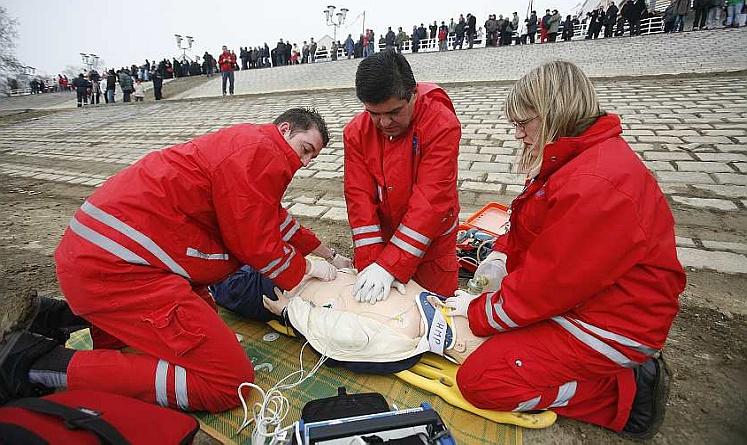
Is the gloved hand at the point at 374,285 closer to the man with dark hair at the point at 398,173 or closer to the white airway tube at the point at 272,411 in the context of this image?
the man with dark hair at the point at 398,173

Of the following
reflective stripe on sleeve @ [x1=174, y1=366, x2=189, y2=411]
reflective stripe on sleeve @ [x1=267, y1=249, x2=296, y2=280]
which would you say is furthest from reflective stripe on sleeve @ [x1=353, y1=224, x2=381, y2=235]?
reflective stripe on sleeve @ [x1=174, y1=366, x2=189, y2=411]

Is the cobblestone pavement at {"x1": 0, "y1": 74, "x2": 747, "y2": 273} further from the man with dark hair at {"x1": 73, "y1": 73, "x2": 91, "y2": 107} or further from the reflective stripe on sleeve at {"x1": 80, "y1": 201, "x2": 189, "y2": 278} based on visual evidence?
the man with dark hair at {"x1": 73, "y1": 73, "x2": 91, "y2": 107}

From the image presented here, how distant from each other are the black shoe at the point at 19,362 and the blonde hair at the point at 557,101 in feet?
7.90

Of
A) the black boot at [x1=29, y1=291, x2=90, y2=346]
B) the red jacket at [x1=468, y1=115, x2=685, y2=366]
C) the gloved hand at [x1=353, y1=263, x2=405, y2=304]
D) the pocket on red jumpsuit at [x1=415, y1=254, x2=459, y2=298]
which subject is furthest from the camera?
the pocket on red jumpsuit at [x1=415, y1=254, x2=459, y2=298]

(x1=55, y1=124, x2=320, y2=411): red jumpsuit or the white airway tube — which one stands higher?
(x1=55, y1=124, x2=320, y2=411): red jumpsuit

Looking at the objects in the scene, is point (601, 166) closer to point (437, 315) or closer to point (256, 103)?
point (437, 315)

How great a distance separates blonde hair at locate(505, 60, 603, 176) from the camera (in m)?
1.60

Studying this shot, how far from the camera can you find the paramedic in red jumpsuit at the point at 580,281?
4.72 ft

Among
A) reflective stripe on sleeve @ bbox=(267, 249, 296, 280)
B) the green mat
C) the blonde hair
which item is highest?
the blonde hair

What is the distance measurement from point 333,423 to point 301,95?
1372 cm

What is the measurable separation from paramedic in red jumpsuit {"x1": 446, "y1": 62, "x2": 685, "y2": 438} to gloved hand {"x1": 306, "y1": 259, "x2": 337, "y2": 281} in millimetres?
980

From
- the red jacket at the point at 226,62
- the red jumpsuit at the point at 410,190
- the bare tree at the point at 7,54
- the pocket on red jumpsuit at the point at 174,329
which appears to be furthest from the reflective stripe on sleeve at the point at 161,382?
the bare tree at the point at 7,54

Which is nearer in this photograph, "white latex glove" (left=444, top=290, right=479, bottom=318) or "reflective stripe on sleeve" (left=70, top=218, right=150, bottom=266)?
"reflective stripe on sleeve" (left=70, top=218, right=150, bottom=266)

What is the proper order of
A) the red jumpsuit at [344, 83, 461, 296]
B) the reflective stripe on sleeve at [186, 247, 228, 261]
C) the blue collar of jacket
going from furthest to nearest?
the red jumpsuit at [344, 83, 461, 296], the reflective stripe on sleeve at [186, 247, 228, 261], the blue collar of jacket
